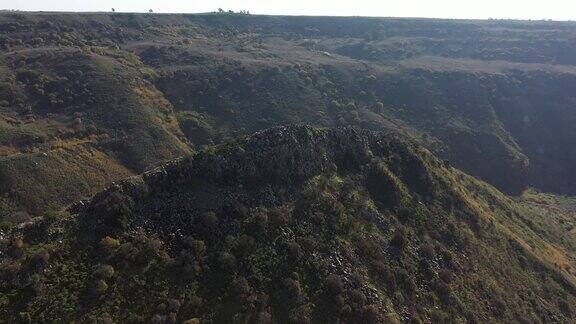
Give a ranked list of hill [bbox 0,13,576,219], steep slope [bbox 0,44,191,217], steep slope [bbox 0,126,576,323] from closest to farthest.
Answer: steep slope [bbox 0,126,576,323]
steep slope [bbox 0,44,191,217]
hill [bbox 0,13,576,219]

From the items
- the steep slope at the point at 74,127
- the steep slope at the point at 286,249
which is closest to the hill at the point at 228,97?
the steep slope at the point at 74,127

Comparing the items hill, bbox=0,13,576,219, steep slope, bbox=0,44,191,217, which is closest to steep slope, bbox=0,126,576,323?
hill, bbox=0,13,576,219

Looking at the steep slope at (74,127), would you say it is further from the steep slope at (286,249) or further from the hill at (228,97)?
the steep slope at (286,249)

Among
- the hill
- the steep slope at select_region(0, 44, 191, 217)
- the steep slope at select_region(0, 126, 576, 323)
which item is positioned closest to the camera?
the steep slope at select_region(0, 126, 576, 323)

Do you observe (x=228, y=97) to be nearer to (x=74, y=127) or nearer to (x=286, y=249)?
(x=74, y=127)

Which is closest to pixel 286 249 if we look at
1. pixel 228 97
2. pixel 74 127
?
pixel 74 127

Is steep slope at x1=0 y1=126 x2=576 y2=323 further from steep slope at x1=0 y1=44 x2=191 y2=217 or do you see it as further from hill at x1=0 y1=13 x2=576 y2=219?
steep slope at x1=0 y1=44 x2=191 y2=217

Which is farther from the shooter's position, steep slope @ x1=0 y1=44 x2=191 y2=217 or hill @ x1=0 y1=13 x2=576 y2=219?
hill @ x1=0 y1=13 x2=576 y2=219
